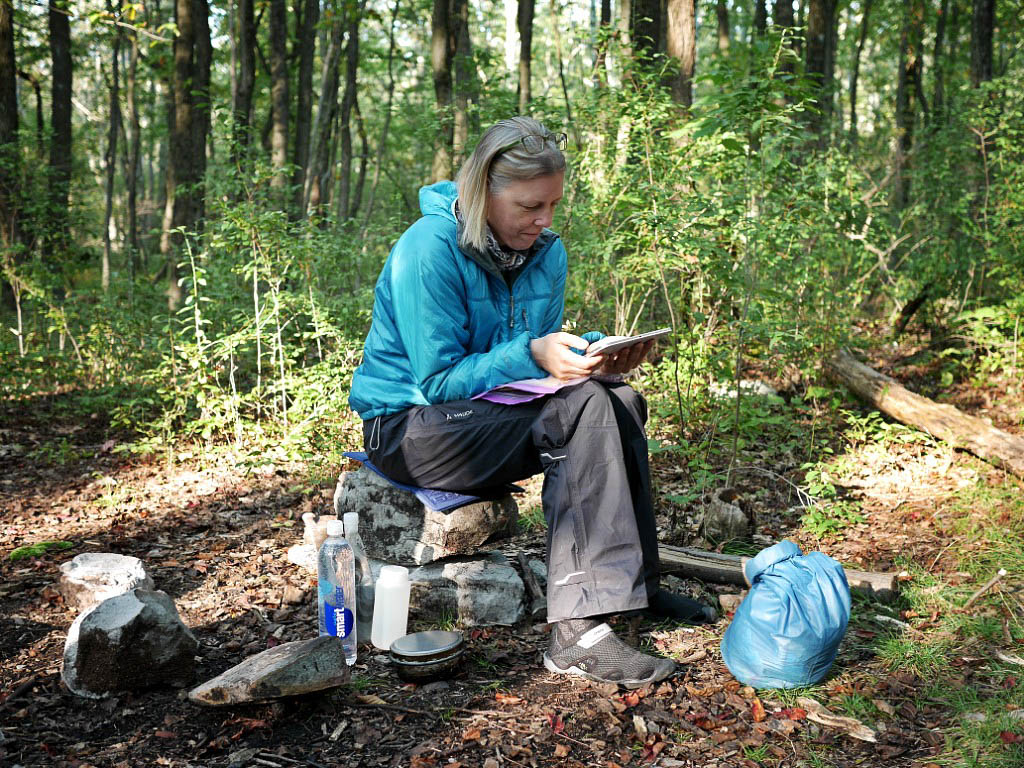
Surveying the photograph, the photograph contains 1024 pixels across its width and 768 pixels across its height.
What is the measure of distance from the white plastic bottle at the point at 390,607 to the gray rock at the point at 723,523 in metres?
1.62

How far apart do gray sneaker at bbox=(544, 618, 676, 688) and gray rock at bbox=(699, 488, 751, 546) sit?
130 cm

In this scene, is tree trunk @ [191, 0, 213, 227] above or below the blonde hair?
above

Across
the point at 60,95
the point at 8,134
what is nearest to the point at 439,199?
the point at 8,134

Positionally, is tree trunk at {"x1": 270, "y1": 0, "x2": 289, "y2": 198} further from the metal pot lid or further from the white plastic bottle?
the metal pot lid

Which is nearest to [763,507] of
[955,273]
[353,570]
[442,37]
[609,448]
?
[609,448]

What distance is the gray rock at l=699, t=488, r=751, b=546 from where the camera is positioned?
407 centimetres

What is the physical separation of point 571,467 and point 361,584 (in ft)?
3.57

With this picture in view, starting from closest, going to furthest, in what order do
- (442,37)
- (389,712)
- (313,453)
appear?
(389,712)
(313,453)
(442,37)

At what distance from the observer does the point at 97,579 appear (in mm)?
3465

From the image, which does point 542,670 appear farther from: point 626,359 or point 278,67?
point 278,67

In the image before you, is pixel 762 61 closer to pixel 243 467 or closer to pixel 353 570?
pixel 353 570

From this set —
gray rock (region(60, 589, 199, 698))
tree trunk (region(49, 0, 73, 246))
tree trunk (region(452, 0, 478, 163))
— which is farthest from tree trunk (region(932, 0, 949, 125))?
gray rock (region(60, 589, 199, 698))

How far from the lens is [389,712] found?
2.69m

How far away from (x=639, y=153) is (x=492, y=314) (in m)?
2.83
